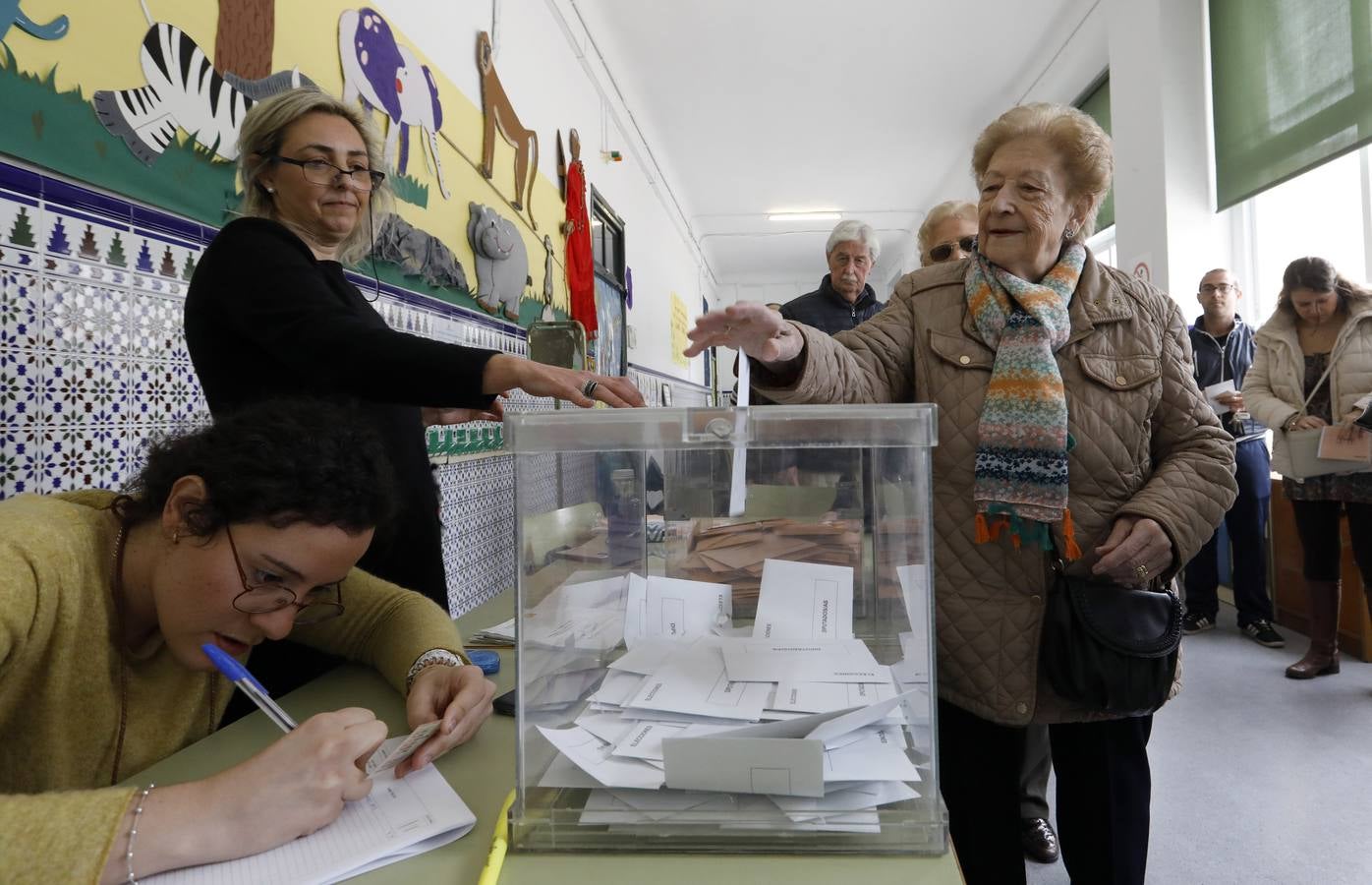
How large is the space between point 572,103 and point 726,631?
3.70 meters

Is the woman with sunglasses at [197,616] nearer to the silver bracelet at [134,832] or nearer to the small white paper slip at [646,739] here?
the silver bracelet at [134,832]

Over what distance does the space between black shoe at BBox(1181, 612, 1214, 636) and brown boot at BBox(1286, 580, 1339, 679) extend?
604mm

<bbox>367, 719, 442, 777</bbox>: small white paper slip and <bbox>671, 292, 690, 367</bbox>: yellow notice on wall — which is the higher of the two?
<bbox>671, 292, 690, 367</bbox>: yellow notice on wall

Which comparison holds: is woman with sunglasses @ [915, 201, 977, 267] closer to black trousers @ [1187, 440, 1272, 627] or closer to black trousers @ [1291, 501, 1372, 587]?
black trousers @ [1291, 501, 1372, 587]

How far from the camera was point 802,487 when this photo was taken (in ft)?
2.53

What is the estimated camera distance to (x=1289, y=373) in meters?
3.16

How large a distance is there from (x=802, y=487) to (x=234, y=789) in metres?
0.54

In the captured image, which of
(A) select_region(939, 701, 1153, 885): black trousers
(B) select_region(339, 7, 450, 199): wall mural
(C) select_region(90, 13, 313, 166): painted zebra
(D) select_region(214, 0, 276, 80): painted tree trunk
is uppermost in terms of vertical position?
(B) select_region(339, 7, 450, 199): wall mural

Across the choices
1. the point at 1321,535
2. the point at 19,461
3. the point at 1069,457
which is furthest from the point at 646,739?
the point at 1321,535

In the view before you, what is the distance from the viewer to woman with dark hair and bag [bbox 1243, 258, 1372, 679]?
2922 millimetres

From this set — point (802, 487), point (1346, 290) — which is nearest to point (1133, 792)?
point (802, 487)

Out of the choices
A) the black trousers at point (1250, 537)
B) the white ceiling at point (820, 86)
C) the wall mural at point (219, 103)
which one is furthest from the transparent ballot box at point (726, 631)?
the white ceiling at point (820, 86)

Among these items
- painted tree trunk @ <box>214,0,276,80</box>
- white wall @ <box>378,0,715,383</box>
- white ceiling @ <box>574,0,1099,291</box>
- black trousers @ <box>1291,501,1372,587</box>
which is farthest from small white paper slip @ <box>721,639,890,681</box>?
white ceiling @ <box>574,0,1099,291</box>

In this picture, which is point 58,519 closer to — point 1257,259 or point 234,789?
point 234,789
